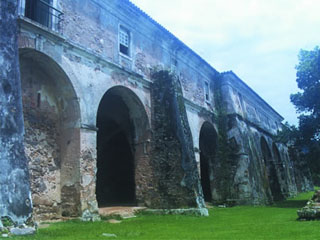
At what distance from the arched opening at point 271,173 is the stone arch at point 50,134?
16626mm

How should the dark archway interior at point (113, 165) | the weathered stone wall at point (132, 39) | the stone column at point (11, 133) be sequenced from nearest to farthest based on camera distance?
the stone column at point (11, 133) → the weathered stone wall at point (132, 39) → the dark archway interior at point (113, 165)

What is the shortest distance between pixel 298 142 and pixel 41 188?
1440cm

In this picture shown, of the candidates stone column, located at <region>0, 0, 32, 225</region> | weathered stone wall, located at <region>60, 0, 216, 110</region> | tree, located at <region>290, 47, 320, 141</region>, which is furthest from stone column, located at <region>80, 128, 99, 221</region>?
tree, located at <region>290, 47, 320, 141</region>

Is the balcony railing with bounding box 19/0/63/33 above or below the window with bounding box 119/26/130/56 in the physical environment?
below

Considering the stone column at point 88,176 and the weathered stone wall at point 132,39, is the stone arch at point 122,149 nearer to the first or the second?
the weathered stone wall at point 132,39

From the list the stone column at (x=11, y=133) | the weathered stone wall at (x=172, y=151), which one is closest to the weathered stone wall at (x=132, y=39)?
the weathered stone wall at (x=172, y=151)

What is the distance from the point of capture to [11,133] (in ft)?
20.1

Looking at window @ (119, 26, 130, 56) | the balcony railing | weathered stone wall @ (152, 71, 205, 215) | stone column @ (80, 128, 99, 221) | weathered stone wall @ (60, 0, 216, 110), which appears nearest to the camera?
stone column @ (80, 128, 99, 221)

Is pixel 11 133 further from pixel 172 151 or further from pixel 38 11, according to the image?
pixel 172 151

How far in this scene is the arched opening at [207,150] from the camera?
18.3 meters

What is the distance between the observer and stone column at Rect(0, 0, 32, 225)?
18.7 ft

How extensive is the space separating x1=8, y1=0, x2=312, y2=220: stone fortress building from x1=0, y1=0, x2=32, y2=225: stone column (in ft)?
4.79

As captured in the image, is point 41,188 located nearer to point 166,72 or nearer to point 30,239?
point 30,239

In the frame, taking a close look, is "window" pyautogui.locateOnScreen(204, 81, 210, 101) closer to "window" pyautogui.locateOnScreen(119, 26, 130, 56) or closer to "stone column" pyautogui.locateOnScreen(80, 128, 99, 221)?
"window" pyautogui.locateOnScreen(119, 26, 130, 56)
